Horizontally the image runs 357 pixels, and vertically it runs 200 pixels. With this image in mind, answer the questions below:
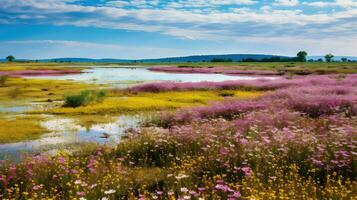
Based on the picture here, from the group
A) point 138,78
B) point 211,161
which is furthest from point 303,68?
point 211,161

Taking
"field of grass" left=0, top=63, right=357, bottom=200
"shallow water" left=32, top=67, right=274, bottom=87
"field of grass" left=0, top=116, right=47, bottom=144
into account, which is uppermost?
"field of grass" left=0, top=63, right=357, bottom=200

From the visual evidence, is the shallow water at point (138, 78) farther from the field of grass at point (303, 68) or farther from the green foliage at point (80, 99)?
the green foliage at point (80, 99)

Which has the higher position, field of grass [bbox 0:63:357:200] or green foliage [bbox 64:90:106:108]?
field of grass [bbox 0:63:357:200]

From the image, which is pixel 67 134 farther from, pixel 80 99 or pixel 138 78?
pixel 138 78

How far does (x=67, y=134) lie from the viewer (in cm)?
1902

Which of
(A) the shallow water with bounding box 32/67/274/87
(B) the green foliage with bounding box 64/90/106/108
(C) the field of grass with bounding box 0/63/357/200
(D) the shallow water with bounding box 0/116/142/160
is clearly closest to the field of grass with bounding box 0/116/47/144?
(C) the field of grass with bounding box 0/63/357/200

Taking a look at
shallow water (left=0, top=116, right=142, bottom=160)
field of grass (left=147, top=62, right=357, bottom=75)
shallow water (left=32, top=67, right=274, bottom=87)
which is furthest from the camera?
field of grass (left=147, top=62, right=357, bottom=75)

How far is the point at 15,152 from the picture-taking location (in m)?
15.5

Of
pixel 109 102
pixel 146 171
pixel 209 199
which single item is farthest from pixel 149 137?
pixel 109 102

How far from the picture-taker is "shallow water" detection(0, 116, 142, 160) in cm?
1612

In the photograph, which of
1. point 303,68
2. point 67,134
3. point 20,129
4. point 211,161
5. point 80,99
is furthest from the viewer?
point 303,68

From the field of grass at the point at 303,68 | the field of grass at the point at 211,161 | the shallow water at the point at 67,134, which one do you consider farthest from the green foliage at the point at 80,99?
the field of grass at the point at 303,68

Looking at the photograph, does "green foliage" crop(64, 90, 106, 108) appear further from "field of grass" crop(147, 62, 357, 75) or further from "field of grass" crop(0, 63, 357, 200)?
"field of grass" crop(147, 62, 357, 75)

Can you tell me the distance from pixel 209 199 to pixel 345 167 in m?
4.14
